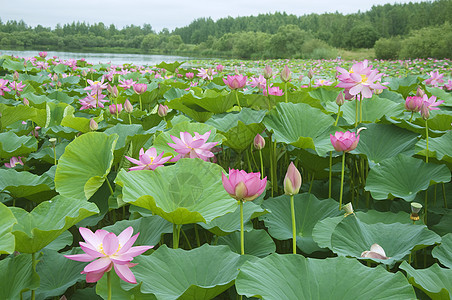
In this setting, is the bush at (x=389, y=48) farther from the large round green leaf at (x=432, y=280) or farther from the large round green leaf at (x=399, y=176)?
the large round green leaf at (x=432, y=280)

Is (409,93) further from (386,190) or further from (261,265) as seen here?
(261,265)

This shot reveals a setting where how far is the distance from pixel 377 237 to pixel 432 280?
0.18 metres

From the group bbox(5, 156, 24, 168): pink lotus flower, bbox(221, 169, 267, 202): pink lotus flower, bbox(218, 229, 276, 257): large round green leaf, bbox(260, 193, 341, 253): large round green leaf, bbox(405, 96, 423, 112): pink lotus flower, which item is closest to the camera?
bbox(221, 169, 267, 202): pink lotus flower

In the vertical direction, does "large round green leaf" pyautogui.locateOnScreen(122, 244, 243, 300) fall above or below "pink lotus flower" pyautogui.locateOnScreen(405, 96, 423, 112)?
below

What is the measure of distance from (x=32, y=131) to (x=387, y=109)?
1.80 m

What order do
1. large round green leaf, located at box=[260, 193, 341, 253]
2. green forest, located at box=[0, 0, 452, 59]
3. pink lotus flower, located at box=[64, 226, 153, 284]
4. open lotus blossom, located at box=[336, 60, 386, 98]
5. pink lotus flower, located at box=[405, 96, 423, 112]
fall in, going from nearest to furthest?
pink lotus flower, located at box=[64, 226, 153, 284]
large round green leaf, located at box=[260, 193, 341, 253]
open lotus blossom, located at box=[336, 60, 386, 98]
pink lotus flower, located at box=[405, 96, 423, 112]
green forest, located at box=[0, 0, 452, 59]

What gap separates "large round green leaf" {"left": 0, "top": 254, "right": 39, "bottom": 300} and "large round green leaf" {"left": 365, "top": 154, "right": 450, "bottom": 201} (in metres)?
0.89

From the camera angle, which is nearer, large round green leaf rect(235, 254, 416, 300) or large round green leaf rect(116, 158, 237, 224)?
large round green leaf rect(235, 254, 416, 300)

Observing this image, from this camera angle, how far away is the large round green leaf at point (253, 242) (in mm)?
892

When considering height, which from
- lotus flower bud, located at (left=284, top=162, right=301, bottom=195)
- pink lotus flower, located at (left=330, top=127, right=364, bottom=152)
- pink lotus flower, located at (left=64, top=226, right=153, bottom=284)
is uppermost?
pink lotus flower, located at (left=330, top=127, right=364, bottom=152)

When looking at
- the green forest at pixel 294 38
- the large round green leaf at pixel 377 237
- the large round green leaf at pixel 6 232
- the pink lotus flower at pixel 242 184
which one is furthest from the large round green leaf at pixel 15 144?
the green forest at pixel 294 38

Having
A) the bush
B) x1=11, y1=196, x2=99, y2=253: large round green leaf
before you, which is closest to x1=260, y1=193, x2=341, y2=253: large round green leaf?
x1=11, y1=196, x2=99, y2=253: large round green leaf

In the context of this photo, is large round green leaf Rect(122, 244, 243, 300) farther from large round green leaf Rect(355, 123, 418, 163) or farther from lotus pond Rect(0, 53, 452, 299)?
large round green leaf Rect(355, 123, 418, 163)

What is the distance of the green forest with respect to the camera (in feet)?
53.3
